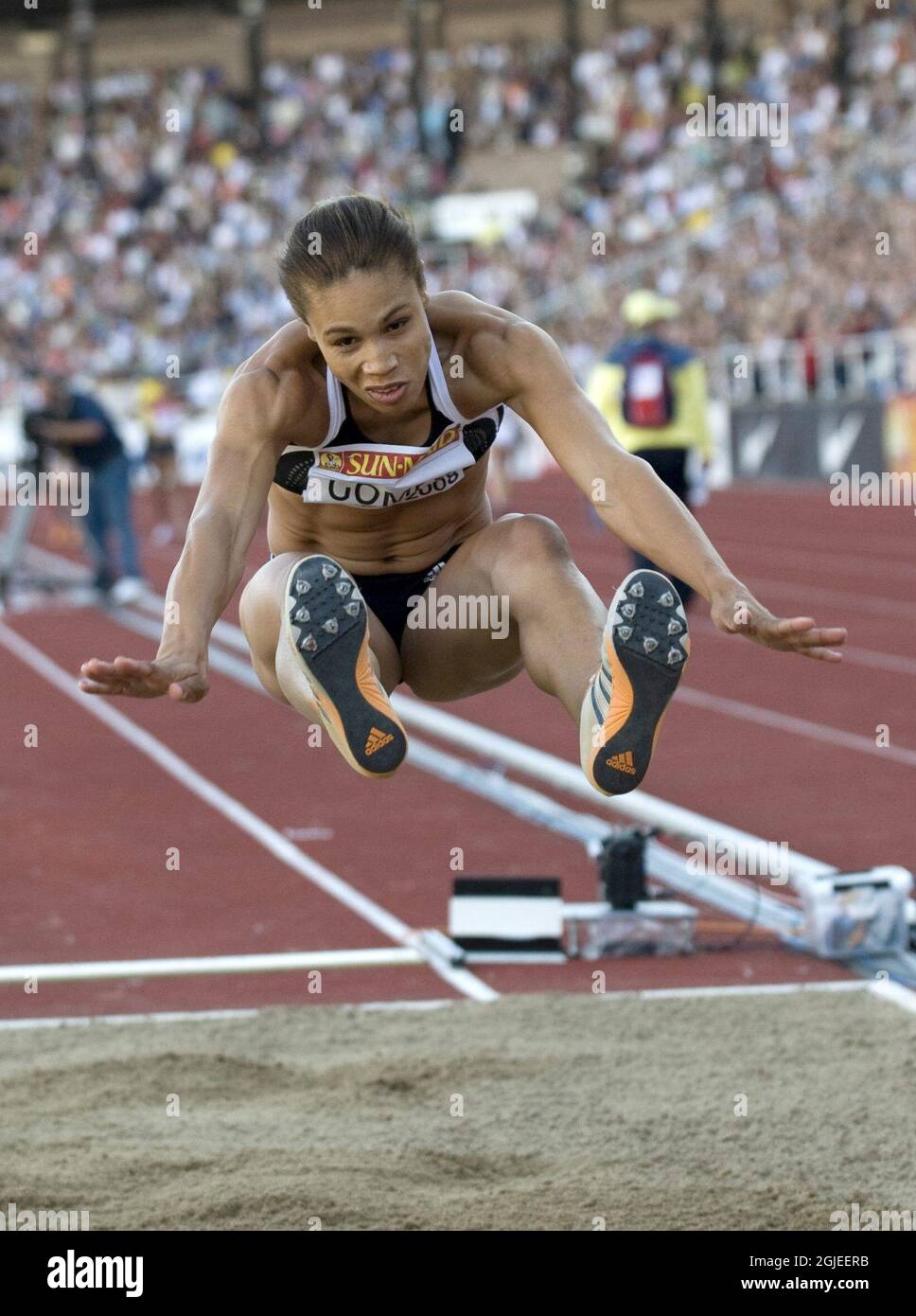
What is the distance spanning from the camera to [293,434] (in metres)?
4.01

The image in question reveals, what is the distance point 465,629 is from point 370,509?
32 cm

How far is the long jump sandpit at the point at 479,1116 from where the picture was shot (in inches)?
164

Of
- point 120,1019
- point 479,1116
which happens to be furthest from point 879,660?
point 479,1116

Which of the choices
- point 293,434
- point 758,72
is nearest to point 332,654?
point 293,434

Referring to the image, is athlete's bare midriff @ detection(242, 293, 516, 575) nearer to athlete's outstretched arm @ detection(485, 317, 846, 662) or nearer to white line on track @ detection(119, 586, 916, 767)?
athlete's outstretched arm @ detection(485, 317, 846, 662)

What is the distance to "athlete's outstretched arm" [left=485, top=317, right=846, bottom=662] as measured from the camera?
12.6ft

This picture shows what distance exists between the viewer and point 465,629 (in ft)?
14.1

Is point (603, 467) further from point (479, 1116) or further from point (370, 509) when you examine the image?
point (479, 1116)

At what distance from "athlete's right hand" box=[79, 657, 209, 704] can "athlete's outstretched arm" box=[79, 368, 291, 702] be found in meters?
0.03

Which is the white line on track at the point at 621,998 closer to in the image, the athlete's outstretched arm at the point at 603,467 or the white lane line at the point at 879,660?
the athlete's outstretched arm at the point at 603,467

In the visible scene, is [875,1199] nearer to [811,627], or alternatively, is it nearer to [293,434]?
[811,627]

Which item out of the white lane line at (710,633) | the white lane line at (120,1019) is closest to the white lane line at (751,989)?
the white lane line at (120,1019)

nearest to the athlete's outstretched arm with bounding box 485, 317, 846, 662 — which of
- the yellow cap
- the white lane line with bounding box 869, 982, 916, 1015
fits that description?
the white lane line with bounding box 869, 982, 916, 1015
